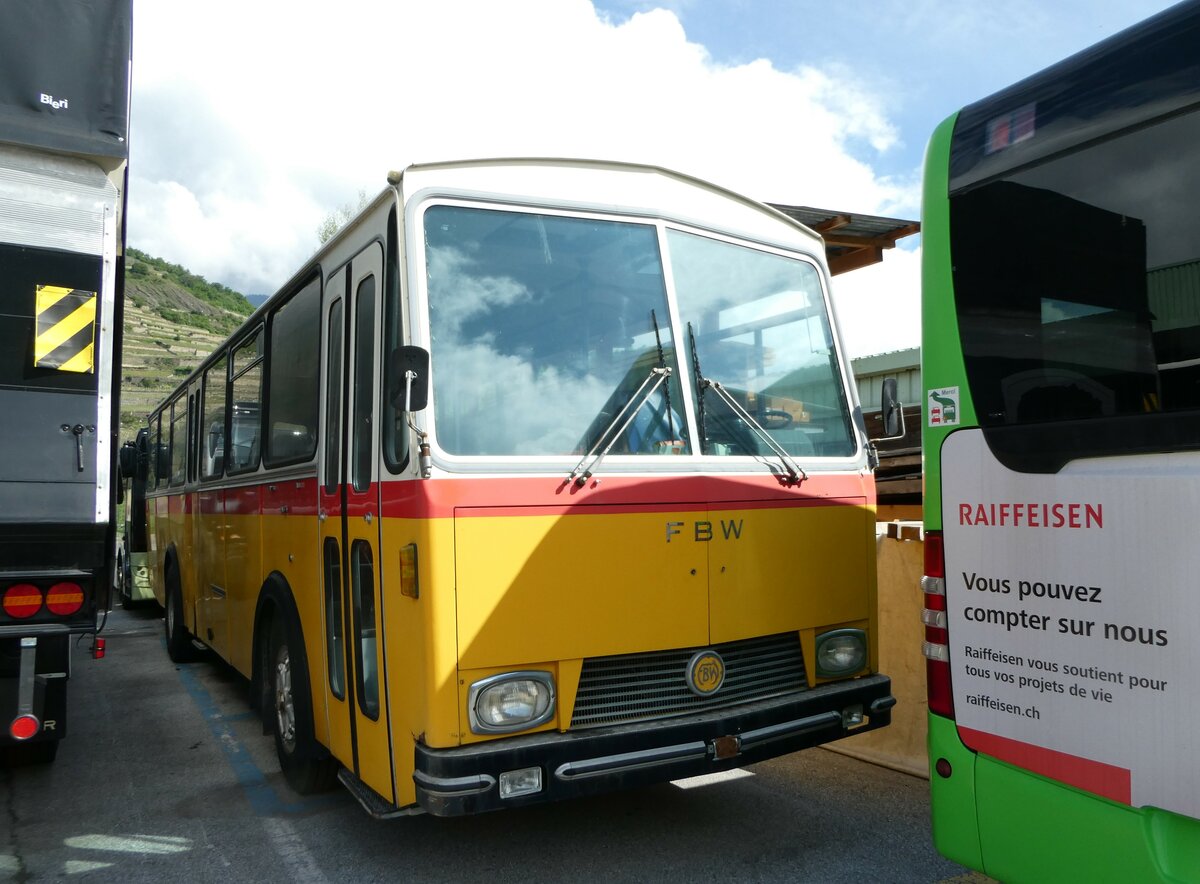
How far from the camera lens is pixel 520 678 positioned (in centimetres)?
358

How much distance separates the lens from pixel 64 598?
13.5ft

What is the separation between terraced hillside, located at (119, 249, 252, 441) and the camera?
4853cm

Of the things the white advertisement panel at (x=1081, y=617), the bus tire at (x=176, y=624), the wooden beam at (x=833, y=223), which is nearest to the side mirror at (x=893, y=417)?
the white advertisement panel at (x=1081, y=617)

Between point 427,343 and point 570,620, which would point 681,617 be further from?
point 427,343

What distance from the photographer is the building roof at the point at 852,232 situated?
747 centimetres

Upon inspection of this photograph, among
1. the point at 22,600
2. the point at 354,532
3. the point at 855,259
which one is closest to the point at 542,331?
the point at 354,532

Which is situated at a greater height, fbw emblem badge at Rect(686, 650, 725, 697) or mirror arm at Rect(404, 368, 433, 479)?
mirror arm at Rect(404, 368, 433, 479)

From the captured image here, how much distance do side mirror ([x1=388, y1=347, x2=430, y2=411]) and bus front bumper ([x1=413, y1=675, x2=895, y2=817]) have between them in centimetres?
127

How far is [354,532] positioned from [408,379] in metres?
1.12

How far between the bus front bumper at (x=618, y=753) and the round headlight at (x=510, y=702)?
0.06 meters

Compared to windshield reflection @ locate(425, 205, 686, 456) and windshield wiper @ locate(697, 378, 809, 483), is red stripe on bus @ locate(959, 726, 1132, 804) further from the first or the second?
windshield reflection @ locate(425, 205, 686, 456)

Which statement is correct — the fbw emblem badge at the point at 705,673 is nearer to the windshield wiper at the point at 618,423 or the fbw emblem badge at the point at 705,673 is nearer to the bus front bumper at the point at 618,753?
the bus front bumper at the point at 618,753

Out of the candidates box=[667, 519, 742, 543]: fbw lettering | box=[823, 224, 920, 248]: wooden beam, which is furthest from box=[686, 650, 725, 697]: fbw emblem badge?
box=[823, 224, 920, 248]: wooden beam

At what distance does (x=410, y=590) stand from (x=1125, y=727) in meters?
2.43
